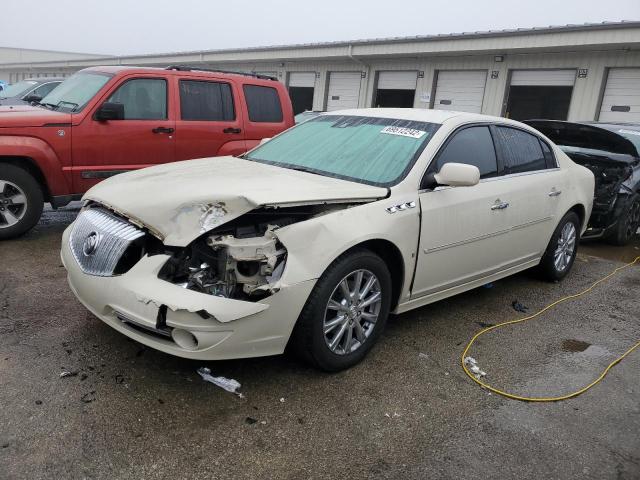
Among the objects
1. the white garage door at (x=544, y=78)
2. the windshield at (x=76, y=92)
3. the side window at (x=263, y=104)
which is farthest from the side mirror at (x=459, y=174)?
the white garage door at (x=544, y=78)

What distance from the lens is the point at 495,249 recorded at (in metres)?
4.29

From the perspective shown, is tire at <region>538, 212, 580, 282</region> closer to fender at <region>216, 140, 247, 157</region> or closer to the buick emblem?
fender at <region>216, 140, 247, 157</region>

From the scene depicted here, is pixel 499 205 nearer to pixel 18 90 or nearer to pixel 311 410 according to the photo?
pixel 311 410

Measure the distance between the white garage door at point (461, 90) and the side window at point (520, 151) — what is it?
40.1 ft

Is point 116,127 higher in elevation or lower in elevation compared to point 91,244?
higher

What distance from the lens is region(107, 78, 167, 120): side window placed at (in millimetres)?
5980

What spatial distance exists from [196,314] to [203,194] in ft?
2.29

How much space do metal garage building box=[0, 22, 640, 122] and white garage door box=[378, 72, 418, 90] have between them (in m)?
0.03

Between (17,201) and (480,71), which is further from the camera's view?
(480,71)

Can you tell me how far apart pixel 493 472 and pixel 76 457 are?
193 cm

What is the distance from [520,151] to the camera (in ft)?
15.2

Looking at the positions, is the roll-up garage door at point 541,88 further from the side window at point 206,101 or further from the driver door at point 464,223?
the driver door at point 464,223

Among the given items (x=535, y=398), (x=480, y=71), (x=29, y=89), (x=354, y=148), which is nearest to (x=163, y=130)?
(x=354, y=148)

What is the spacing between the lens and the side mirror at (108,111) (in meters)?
5.64
